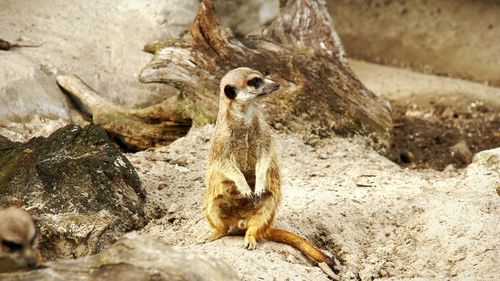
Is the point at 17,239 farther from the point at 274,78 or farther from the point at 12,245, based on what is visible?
the point at 274,78

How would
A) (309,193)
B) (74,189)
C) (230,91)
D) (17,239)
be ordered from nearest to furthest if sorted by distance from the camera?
(17,239) → (230,91) → (74,189) → (309,193)

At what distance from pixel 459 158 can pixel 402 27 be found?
7.62 feet

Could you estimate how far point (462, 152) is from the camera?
559 centimetres

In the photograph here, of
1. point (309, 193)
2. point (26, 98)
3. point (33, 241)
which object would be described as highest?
point (33, 241)

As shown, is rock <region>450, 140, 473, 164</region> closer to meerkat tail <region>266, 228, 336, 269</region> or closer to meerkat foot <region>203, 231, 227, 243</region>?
meerkat tail <region>266, 228, 336, 269</region>

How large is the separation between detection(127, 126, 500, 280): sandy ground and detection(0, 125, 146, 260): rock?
201 mm

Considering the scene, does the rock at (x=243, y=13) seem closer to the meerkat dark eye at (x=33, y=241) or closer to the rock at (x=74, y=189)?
the rock at (x=74, y=189)

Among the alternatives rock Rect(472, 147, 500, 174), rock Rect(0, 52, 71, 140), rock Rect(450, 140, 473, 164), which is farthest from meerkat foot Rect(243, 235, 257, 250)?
rock Rect(450, 140, 473, 164)

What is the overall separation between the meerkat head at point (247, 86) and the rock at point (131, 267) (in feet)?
4.04

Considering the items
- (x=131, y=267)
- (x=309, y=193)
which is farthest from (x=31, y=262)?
(x=309, y=193)

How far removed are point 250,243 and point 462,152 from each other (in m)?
2.42

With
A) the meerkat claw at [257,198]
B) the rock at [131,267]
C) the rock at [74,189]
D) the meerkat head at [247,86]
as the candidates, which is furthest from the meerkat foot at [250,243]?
the rock at [131,267]

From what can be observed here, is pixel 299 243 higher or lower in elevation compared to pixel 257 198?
lower

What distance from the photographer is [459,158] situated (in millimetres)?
5562
